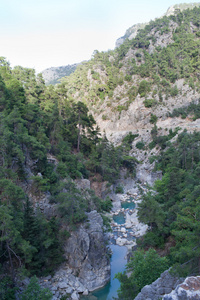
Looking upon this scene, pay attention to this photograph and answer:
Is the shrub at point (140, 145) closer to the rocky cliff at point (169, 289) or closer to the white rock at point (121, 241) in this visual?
the white rock at point (121, 241)

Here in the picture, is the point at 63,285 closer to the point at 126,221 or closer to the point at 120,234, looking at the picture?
the point at 120,234

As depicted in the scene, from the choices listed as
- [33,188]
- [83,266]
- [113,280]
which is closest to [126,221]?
[113,280]

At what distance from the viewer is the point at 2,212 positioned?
15922 millimetres

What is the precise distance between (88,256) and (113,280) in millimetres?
3075

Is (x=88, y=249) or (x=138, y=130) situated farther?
(x=138, y=130)

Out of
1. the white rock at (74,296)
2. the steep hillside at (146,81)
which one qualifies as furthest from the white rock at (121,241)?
the steep hillside at (146,81)

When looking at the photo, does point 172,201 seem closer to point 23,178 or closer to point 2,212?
point 23,178

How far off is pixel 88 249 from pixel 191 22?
312 ft

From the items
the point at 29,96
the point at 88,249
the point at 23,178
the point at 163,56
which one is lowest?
the point at 88,249

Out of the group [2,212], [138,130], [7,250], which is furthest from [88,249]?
[138,130]

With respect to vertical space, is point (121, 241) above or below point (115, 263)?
above

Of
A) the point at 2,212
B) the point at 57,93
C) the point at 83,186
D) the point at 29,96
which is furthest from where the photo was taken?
the point at 57,93

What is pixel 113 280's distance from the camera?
72.6 feet

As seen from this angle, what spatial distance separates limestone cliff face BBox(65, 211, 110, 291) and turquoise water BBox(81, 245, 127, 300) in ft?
1.52
